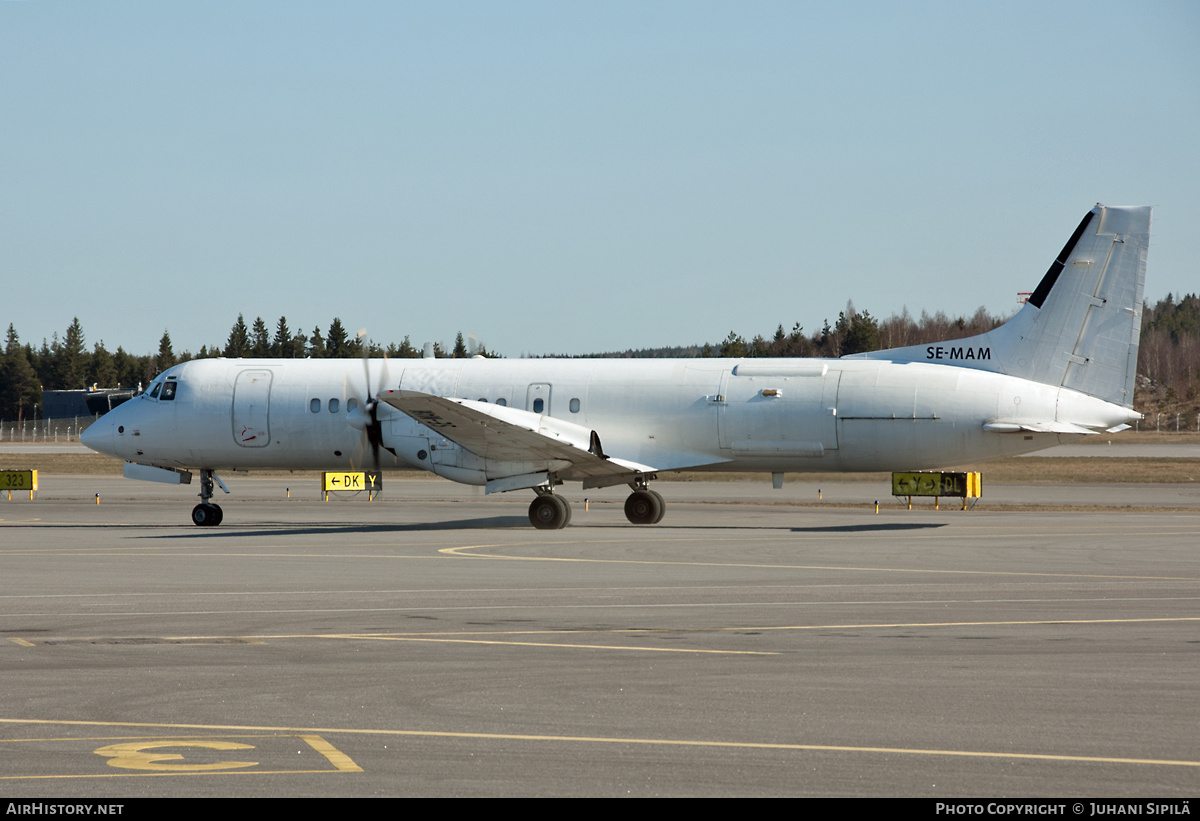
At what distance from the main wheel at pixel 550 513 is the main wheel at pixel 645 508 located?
2.81 m

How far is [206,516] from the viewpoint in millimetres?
33375

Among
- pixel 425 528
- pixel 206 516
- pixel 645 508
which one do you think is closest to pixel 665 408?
pixel 645 508

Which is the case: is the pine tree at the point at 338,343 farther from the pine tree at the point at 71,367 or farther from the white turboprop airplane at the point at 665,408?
the white turboprop airplane at the point at 665,408

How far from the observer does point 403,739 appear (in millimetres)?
8508

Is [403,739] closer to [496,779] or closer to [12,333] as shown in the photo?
[496,779]

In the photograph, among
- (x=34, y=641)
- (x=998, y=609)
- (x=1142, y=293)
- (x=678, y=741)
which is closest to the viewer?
(x=678, y=741)

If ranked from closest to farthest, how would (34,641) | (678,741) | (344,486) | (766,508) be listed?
A: 1. (678,741)
2. (34,641)
3. (766,508)
4. (344,486)

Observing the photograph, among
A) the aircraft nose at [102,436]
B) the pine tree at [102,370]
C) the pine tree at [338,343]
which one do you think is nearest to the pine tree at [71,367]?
the pine tree at [102,370]

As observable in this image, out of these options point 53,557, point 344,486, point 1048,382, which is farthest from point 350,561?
point 344,486

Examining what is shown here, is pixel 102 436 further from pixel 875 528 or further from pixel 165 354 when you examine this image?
pixel 165 354

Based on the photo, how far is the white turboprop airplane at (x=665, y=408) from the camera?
2900 cm

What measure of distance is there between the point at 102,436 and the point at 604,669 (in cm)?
2821

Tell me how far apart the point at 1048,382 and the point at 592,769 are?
24.7 metres

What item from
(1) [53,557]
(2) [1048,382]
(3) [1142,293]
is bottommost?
(1) [53,557]
